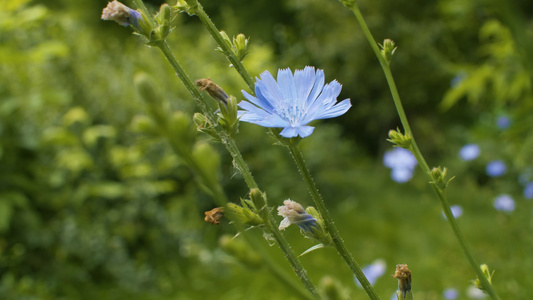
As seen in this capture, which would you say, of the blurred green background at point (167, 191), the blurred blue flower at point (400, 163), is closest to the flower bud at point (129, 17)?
the blurred green background at point (167, 191)

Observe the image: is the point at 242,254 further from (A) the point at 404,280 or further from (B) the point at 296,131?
(A) the point at 404,280

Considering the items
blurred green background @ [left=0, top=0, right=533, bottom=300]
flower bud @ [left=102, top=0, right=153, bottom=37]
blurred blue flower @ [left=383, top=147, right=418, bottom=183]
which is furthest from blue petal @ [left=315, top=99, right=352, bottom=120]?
blurred blue flower @ [left=383, top=147, right=418, bottom=183]

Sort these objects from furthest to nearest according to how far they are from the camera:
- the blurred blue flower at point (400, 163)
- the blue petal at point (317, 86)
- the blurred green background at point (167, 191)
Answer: the blurred blue flower at point (400, 163) → the blurred green background at point (167, 191) → the blue petal at point (317, 86)

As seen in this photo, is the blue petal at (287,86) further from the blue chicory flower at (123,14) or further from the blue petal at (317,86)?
the blue chicory flower at (123,14)

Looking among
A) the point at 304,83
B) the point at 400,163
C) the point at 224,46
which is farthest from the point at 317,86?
the point at 400,163

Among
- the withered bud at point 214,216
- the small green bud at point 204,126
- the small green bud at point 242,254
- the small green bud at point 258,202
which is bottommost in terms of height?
the small green bud at point 242,254

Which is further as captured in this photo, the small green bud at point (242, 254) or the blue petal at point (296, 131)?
the blue petal at point (296, 131)

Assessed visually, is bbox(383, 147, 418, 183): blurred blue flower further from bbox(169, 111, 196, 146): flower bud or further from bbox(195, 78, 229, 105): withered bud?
bbox(169, 111, 196, 146): flower bud

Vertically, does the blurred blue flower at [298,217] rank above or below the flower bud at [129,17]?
above

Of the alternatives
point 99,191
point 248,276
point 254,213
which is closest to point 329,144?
point 248,276
